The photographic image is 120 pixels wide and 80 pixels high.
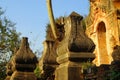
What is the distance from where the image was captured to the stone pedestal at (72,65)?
4.40 metres

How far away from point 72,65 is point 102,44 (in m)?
13.7

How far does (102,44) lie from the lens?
17.9 meters

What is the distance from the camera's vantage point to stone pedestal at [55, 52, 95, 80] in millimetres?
4398

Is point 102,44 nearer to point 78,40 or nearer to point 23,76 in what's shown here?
point 23,76

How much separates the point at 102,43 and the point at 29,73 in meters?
12.0

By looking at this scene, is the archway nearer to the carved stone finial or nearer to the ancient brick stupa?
the ancient brick stupa

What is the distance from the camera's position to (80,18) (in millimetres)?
4809

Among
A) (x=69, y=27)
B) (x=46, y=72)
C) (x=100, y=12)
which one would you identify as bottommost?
(x=46, y=72)

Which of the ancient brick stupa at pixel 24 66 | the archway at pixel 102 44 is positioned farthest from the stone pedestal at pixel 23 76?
the archway at pixel 102 44

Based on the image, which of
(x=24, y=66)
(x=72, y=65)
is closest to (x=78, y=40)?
(x=72, y=65)

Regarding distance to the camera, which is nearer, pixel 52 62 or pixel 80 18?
pixel 80 18

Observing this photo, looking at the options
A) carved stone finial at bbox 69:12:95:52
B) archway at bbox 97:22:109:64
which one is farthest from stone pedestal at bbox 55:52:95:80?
archway at bbox 97:22:109:64

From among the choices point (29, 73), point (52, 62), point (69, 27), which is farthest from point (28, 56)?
point (69, 27)

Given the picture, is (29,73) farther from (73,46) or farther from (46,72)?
(73,46)
